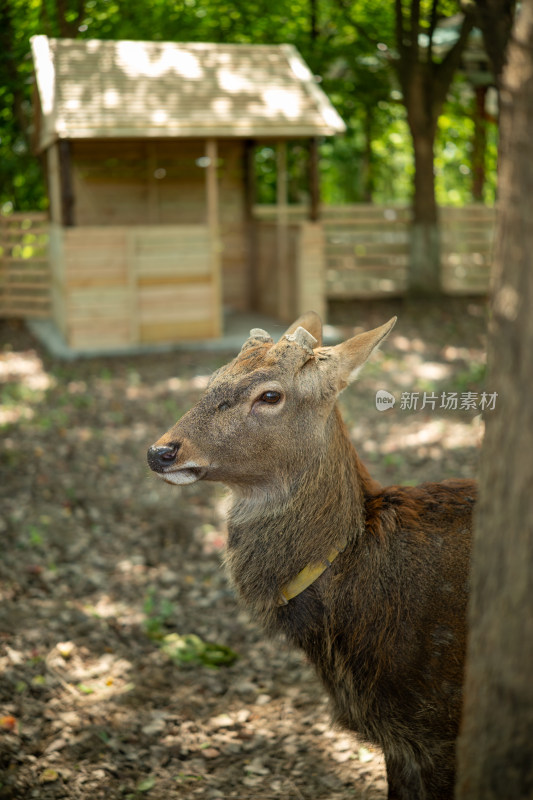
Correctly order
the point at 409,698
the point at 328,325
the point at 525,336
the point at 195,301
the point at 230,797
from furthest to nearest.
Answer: the point at 328,325
the point at 195,301
the point at 230,797
the point at 409,698
the point at 525,336

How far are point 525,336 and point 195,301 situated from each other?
10.1m

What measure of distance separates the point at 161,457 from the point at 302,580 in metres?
0.75

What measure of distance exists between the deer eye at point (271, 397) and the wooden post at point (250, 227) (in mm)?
11626

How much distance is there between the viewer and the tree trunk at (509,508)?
1664mm

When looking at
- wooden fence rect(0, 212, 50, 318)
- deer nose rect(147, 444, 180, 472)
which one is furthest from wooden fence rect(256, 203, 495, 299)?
deer nose rect(147, 444, 180, 472)

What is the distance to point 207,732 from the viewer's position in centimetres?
392

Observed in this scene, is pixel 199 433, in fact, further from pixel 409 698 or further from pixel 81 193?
pixel 81 193

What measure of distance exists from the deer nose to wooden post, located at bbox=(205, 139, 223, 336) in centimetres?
874

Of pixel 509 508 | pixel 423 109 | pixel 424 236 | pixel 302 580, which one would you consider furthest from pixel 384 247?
pixel 509 508

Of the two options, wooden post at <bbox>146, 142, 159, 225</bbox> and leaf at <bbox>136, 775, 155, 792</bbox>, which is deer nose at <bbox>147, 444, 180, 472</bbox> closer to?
leaf at <bbox>136, 775, 155, 792</bbox>

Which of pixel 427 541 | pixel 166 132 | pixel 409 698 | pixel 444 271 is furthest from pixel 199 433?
pixel 444 271

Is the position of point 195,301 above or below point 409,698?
below

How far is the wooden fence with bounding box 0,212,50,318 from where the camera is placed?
13.6m

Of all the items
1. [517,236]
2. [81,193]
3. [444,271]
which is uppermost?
[517,236]
